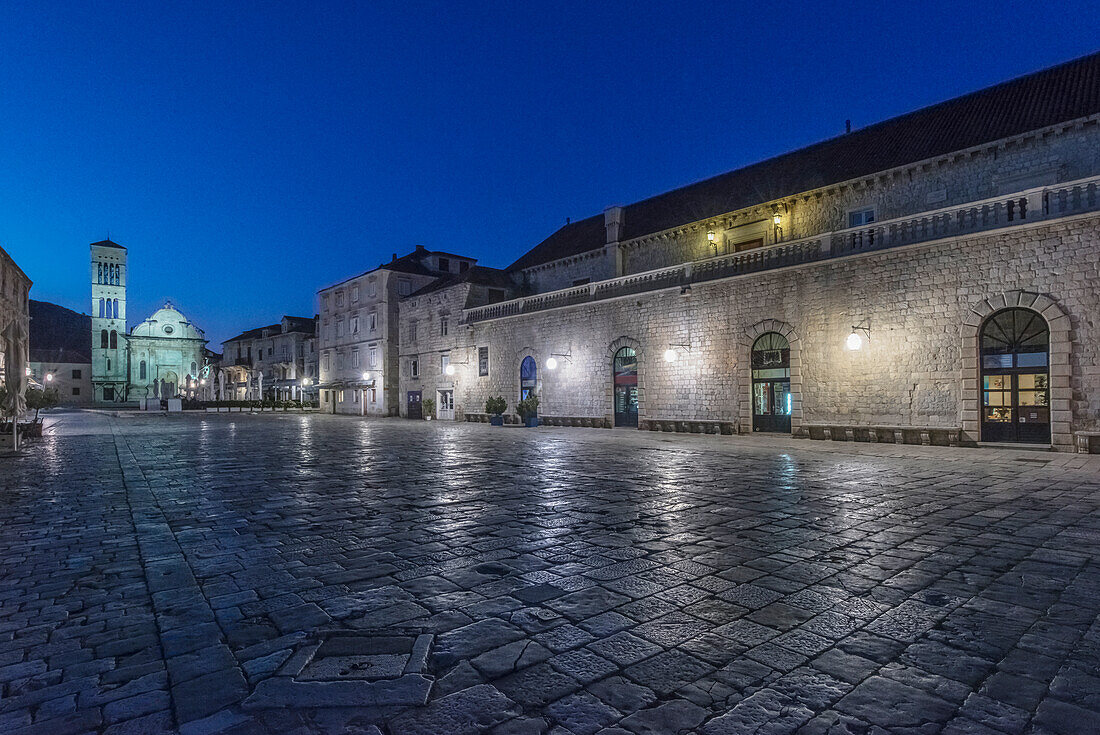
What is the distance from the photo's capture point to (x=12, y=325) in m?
20.6

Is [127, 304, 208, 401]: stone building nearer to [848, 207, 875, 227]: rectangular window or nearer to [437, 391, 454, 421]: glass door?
[437, 391, 454, 421]: glass door

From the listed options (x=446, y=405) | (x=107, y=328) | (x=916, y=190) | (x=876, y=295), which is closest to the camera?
(x=876, y=295)

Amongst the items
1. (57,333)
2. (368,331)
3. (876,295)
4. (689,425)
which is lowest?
(689,425)

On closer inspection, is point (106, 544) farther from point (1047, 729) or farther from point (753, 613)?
point (1047, 729)

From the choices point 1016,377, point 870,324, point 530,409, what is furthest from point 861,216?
point 530,409

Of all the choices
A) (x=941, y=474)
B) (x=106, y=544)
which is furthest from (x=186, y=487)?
(x=941, y=474)

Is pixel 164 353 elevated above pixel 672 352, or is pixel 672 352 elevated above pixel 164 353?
pixel 164 353

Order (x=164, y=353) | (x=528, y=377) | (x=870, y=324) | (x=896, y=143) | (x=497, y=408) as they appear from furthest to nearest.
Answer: (x=164, y=353) → (x=528, y=377) → (x=497, y=408) → (x=896, y=143) → (x=870, y=324)

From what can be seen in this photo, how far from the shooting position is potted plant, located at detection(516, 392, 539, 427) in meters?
24.5

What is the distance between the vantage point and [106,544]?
16.7ft

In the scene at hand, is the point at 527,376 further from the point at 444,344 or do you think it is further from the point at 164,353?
the point at 164,353

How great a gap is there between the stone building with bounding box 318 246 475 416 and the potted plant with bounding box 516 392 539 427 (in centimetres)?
1384

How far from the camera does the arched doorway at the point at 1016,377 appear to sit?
42.1 ft

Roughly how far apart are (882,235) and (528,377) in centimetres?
1528
